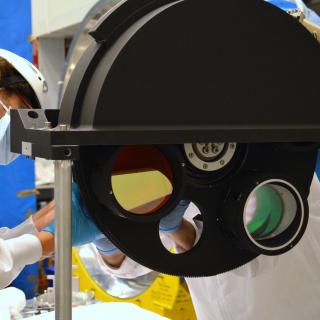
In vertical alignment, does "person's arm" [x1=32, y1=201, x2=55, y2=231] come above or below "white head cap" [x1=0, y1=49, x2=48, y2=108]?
below

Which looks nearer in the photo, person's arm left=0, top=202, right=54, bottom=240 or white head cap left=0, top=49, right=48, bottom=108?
person's arm left=0, top=202, right=54, bottom=240

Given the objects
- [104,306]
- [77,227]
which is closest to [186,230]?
[77,227]

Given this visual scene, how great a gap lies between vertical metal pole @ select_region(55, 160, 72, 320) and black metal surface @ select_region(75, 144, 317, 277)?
0.23 feet

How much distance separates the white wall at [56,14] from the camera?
2.84 metres

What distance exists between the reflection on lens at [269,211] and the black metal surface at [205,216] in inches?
0.9

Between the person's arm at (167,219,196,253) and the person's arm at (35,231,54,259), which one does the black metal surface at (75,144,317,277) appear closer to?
the person's arm at (167,219,196,253)

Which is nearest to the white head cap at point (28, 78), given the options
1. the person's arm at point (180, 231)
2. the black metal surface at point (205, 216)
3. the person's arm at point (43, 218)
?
the person's arm at point (43, 218)

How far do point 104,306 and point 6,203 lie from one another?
143cm

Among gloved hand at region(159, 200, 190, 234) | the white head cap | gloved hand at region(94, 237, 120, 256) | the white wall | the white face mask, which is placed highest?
the white wall

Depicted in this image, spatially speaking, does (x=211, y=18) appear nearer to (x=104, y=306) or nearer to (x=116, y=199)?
(x=116, y=199)

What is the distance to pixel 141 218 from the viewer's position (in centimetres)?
67

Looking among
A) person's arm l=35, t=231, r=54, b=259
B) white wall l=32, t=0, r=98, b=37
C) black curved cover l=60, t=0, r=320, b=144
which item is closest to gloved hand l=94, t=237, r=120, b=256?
person's arm l=35, t=231, r=54, b=259

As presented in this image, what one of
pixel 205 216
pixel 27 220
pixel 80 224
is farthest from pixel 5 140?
pixel 205 216

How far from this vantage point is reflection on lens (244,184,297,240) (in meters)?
0.75
